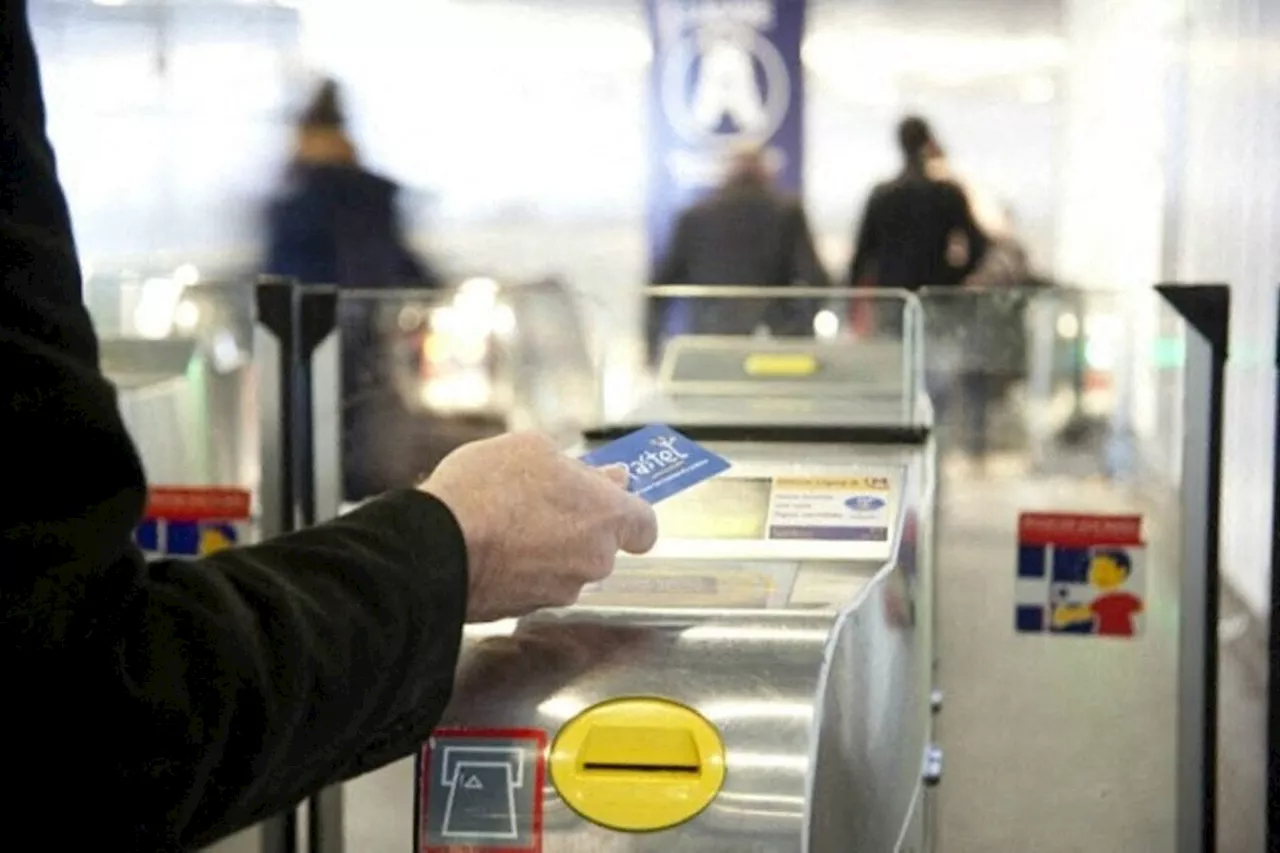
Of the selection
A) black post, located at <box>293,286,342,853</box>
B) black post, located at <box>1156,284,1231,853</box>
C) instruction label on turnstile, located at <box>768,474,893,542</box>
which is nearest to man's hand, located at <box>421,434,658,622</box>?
instruction label on turnstile, located at <box>768,474,893,542</box>

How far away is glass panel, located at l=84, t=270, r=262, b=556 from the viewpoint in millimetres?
2342

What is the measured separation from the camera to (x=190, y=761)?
2.35ft

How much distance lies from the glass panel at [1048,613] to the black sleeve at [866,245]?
3.23 meters

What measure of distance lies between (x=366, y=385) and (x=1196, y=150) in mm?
3256

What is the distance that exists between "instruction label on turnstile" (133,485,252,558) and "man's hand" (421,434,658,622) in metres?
1.42

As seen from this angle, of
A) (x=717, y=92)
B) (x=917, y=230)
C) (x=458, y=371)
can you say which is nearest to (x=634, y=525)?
(x=458, y=371)

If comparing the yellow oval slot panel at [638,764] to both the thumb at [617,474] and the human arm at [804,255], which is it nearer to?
the thumb at [617,474]

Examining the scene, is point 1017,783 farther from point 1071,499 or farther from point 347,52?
point 347,52

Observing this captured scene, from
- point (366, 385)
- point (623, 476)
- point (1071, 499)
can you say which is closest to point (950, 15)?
point (366, 385)

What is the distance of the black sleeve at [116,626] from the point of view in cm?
66

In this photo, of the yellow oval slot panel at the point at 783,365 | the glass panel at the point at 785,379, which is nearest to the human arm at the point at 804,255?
the glass panel at the point at 785,379

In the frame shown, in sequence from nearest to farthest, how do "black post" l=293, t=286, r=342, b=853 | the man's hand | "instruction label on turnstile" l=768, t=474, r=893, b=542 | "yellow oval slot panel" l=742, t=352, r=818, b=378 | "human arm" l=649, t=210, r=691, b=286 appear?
the man's hand
"instruction label on turnstile" l=768, t=474, r=893, b=542
"black post" l=293, t=286, r=342, b=853
"yellow oval slot panel" l=742, t=352, r=818, b=378
"human arm" l=649, t=210, r=691, b=286

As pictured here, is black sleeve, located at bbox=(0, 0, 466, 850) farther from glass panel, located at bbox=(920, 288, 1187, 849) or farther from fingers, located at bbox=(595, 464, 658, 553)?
glass panel, located at bbox=(920, 288, 1187, 849)

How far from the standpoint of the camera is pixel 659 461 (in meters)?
1.15
